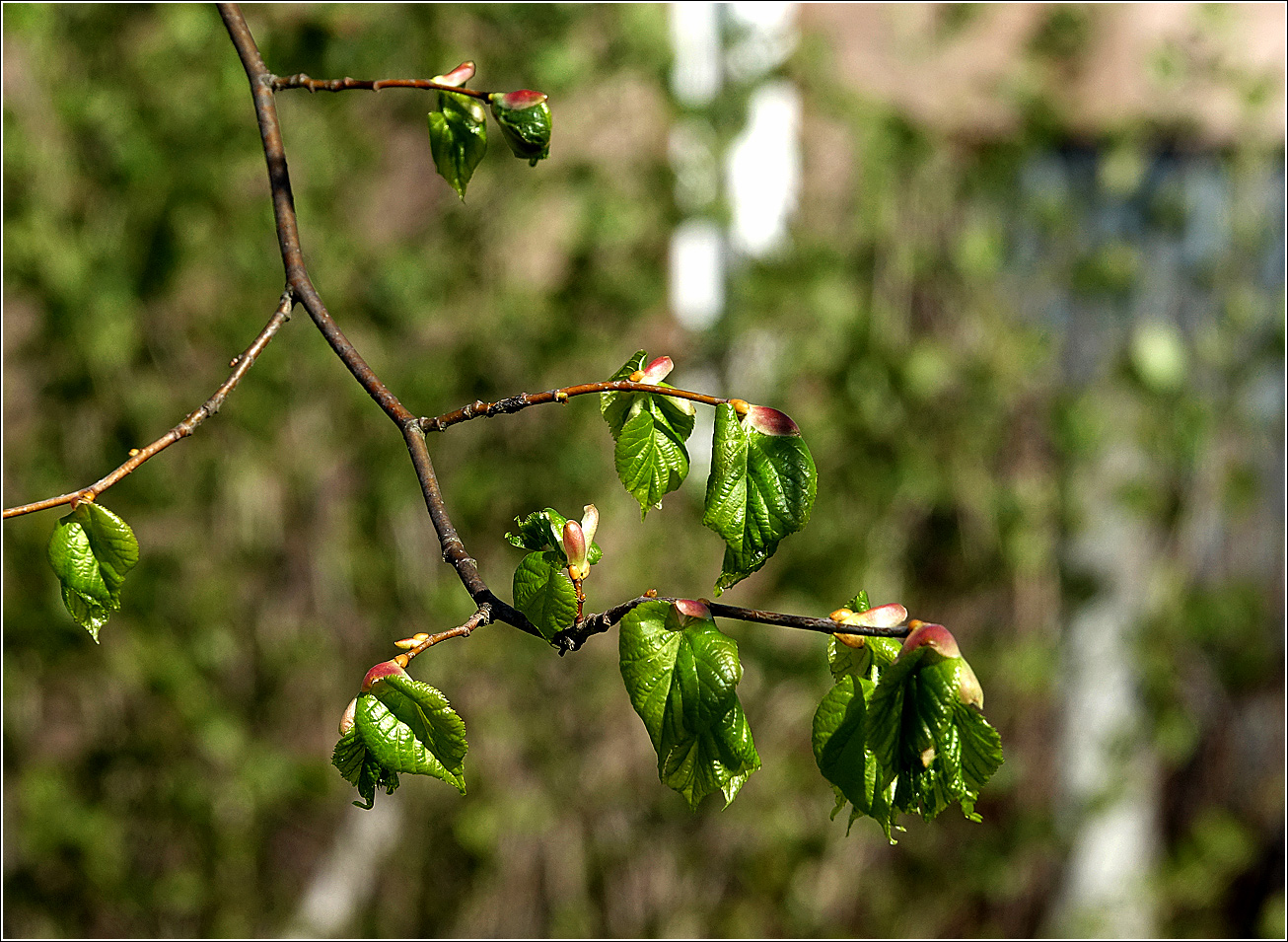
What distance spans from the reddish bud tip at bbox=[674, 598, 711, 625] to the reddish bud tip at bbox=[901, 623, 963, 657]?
113mm

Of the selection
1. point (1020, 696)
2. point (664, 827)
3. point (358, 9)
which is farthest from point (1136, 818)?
point (358, 9)

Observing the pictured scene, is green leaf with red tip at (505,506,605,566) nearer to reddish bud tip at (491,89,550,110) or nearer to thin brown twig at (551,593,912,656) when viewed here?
thin brown twig at (551,593,912,656)

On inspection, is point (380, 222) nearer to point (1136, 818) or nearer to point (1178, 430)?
point (1178, 430)

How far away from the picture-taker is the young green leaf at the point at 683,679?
66 centimetres

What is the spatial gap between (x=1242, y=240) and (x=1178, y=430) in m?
0.47

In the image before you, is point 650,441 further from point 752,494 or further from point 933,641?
point 933,641

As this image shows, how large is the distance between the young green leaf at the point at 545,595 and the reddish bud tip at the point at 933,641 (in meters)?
0.19

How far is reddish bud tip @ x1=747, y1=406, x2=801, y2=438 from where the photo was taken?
2.37 feet

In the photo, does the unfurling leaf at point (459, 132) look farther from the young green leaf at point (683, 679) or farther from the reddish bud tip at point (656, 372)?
the young green leaf at point (683, 679)

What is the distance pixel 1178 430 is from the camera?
268 centimetres

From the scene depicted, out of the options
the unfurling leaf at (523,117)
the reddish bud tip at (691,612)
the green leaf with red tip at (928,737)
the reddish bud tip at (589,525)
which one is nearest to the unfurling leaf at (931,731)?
the green leaf with red tip at (928,737)

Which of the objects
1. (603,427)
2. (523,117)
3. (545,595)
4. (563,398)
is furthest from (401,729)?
(603,427)

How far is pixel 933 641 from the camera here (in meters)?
0.63

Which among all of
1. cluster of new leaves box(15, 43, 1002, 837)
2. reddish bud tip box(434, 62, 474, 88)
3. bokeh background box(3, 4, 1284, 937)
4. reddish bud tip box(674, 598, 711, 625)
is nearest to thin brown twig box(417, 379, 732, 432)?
cluster of new leaves box(15, 43, 1002, 837)
